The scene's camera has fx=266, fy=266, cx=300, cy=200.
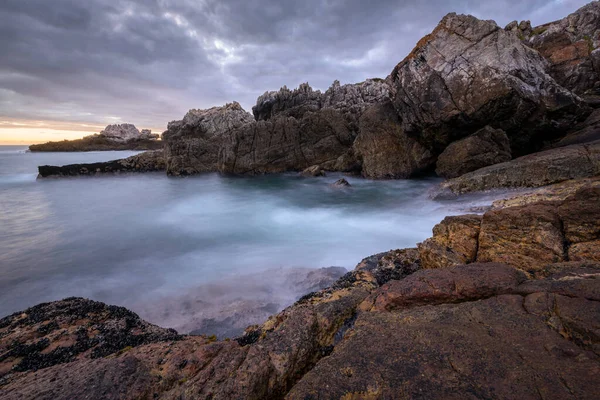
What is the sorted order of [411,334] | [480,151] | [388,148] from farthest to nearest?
1. [388,148]
2. [480,151]
3. [411,334]

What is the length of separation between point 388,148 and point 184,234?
50.5 feet

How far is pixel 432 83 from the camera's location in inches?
604

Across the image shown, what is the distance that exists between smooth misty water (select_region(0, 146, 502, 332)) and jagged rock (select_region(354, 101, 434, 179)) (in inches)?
55.3

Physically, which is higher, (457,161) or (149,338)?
(457,161)

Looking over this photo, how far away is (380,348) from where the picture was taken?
241cm

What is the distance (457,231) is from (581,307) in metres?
3.18

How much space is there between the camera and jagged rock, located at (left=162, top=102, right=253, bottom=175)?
107 ft

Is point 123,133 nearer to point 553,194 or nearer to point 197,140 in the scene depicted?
point 197,140

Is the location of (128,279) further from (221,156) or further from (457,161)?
(221,156)

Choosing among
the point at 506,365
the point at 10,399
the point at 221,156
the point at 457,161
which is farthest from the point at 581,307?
the point at 221,156

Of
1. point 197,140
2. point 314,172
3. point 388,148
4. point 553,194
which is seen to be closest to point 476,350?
point 553,194

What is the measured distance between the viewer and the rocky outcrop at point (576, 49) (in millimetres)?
17441

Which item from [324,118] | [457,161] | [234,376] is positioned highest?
[324,118]

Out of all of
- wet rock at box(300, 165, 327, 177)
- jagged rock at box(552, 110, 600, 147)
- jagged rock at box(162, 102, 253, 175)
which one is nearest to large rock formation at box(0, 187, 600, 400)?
jagged rock at box(552, 110, 600, 147)
